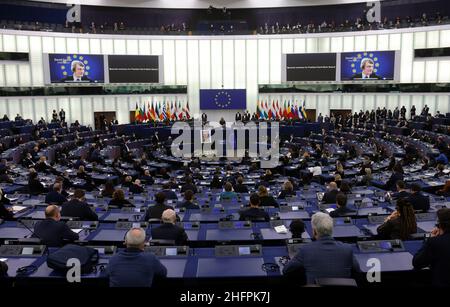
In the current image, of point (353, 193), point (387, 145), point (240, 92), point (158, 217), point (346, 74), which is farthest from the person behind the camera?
point (240, 92)

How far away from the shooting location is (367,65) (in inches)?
1324

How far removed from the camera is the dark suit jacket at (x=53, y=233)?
6.20 m

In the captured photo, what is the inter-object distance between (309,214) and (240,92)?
30.1 m

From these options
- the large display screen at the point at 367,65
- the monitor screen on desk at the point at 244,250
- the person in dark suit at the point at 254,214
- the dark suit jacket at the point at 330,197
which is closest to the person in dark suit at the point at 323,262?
the monitor screen on desk at the point at 244,250

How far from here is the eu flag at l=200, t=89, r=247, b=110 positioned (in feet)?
124

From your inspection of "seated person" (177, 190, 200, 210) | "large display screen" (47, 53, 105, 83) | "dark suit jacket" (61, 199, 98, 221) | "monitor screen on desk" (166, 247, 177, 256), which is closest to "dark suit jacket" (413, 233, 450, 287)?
"monitor screen on desk" (166, 247, 177, 256)

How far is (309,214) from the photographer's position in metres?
8.40

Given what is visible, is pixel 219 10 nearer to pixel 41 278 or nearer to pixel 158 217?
pixel 158 217

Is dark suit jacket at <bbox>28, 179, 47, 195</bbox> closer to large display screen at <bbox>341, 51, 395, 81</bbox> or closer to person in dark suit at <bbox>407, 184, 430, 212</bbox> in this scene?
person in dark suit at <bbox>407, 184, 430, 212</bbox>

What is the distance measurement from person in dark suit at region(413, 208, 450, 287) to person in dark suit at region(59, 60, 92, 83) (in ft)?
107

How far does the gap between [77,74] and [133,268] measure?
32.2 metres

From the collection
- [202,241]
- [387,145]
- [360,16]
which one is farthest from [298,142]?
[202,241]

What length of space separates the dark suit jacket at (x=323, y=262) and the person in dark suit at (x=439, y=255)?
891mm

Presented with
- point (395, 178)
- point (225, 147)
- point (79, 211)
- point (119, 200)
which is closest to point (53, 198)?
point (119, 200)
